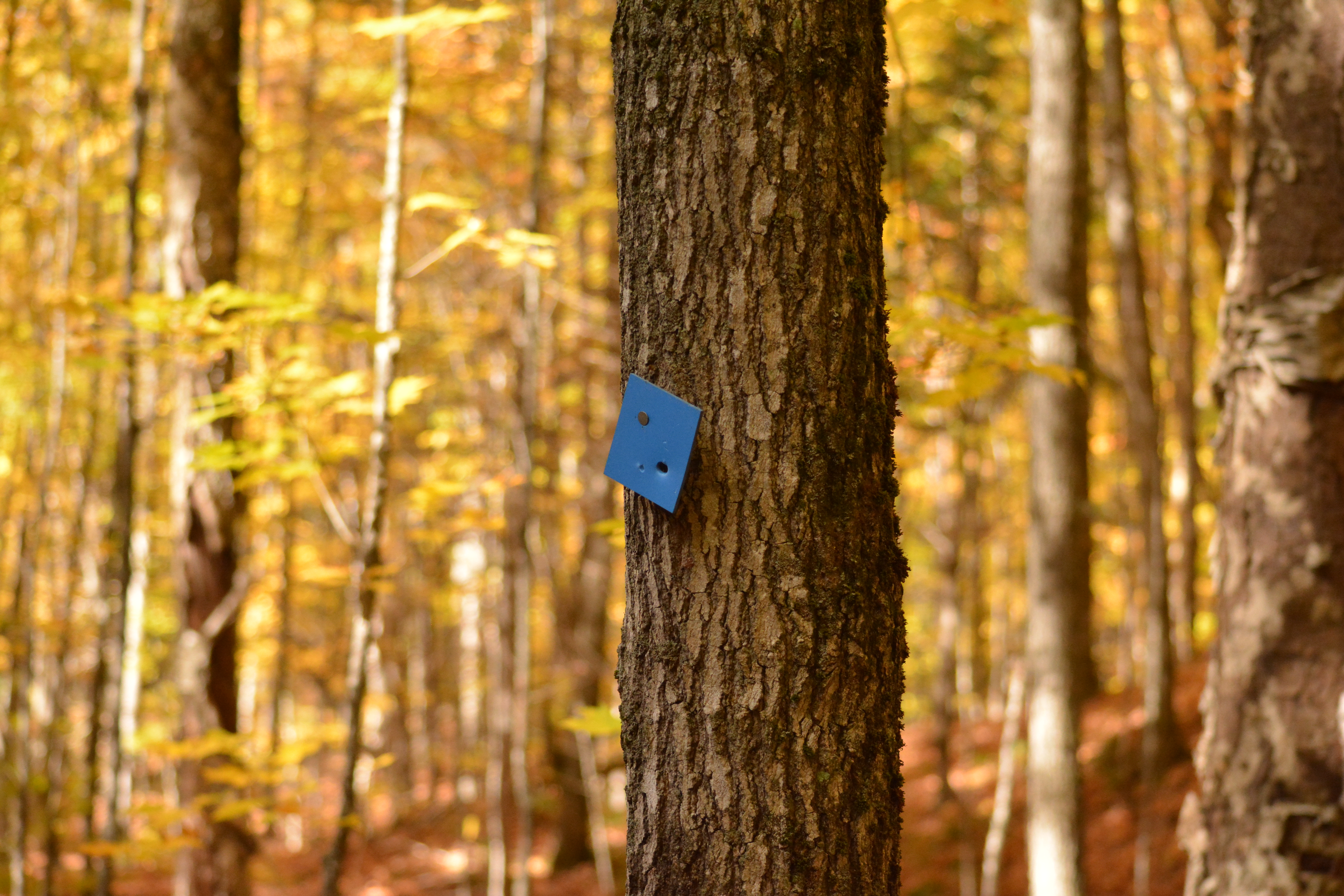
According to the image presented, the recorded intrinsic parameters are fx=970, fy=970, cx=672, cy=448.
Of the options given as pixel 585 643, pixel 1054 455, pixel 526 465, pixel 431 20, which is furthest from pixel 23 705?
pixel 1054 455

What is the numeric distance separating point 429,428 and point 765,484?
1210 cm

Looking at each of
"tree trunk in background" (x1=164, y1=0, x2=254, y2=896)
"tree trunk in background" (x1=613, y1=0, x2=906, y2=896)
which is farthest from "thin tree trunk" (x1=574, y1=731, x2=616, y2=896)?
"tree trunk in background" (x1=613, y1=0, x2=906, y2=896)

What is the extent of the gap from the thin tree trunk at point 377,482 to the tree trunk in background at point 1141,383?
434 cm

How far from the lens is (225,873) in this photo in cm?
457

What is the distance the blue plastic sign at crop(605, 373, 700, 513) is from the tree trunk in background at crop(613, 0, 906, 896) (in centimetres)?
4

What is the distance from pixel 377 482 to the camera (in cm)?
398

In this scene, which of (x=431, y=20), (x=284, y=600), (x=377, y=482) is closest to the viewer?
(x=431, y=20)

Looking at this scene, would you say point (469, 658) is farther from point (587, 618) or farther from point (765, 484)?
point (765, 484)

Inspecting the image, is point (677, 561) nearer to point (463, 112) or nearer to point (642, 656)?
point (642, 656)

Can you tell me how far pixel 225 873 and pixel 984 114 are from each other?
8984mm

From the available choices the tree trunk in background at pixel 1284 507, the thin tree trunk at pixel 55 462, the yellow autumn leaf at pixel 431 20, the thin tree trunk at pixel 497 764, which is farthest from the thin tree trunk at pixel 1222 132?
the thin tree trunk at pixel 55 462

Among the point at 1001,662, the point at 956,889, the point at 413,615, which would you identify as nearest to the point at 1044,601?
the point at 956,889

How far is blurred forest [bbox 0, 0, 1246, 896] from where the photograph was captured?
420 cm

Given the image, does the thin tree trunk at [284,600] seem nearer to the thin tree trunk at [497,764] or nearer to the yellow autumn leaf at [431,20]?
the thin tree trunk at [497,764]
